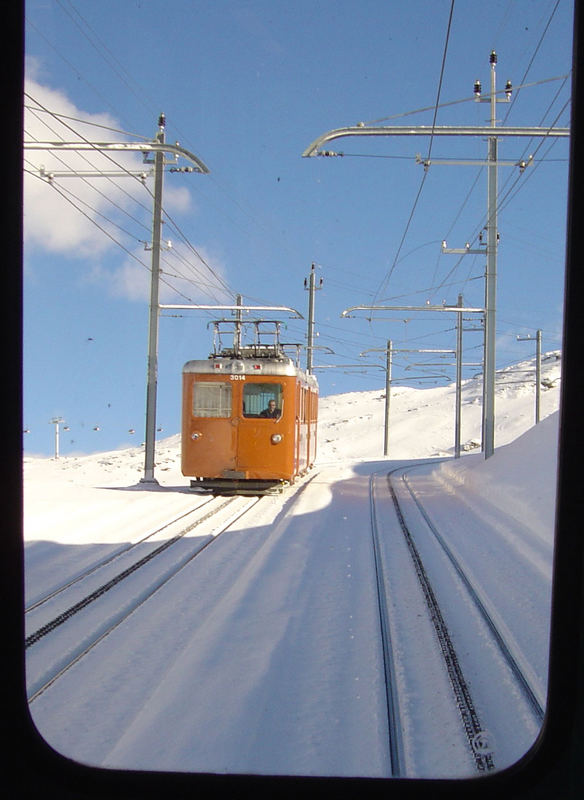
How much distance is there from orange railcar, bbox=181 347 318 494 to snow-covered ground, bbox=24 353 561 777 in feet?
11.1

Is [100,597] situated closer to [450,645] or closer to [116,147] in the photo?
[450,645]

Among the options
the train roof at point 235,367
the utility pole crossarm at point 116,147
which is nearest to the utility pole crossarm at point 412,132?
the utility pole crossarm at point 116,147

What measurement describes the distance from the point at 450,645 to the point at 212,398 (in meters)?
11.2

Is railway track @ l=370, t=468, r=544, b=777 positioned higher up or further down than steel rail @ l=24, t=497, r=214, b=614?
higher up

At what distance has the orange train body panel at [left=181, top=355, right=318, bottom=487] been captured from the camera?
1608 cm

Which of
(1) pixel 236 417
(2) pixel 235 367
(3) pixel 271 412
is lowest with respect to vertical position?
(1) pixel 236 417

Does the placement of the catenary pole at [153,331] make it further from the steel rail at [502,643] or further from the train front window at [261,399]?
the steel rail at [502,643]

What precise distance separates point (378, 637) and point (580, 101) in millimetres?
4127

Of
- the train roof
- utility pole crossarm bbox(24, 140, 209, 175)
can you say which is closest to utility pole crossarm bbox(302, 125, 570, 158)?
utility pole crossarm bbox(24, 140, 209, 175)

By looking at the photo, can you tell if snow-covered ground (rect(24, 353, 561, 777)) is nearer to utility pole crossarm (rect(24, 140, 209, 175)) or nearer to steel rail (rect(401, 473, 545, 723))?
steel rail (rect(401, 473, 545, 723))

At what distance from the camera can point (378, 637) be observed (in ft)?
18.1

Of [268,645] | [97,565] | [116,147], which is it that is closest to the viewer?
[268,645]

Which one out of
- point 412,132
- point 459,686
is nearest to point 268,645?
point 459,686

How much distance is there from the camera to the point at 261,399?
16062 mm
